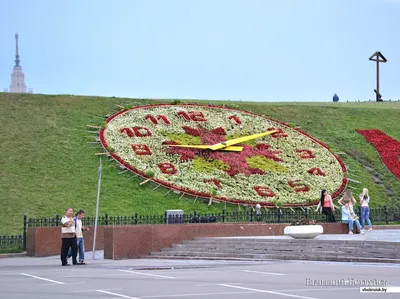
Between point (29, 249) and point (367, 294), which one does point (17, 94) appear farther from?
point (367, 294)

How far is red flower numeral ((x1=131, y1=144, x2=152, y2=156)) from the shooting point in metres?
43.6

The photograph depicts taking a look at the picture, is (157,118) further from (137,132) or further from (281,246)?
(281,246)

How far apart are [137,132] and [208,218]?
42.7ft

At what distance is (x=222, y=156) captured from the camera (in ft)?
147

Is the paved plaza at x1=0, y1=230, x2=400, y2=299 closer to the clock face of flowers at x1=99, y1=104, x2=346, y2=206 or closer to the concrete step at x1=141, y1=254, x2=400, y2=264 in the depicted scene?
the concrete step at x1=141, y1=254, x2=400, y2=264

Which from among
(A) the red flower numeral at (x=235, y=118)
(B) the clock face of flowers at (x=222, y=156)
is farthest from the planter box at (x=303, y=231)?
(A) the red flower numeral at (x=235, y=118)

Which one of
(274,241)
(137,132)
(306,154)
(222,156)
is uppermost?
(137,132)

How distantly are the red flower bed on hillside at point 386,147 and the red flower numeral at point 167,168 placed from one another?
1238cm

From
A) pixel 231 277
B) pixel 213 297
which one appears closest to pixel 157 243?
pixel 231 277

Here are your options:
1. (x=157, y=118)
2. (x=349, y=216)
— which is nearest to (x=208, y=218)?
(x=349, y=216)

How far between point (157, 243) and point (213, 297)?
14.2 m

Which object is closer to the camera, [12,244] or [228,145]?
[12,244]

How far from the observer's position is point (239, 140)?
152 feet

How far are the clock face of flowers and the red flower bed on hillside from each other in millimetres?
3297
